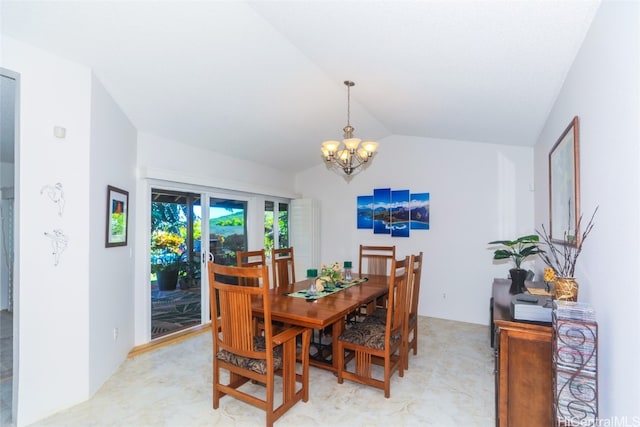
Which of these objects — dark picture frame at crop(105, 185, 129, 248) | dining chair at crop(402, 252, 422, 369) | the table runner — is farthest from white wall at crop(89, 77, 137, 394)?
dining chair at crop(402, 252, 422, 369)

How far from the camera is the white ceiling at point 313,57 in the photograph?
75.5 inches

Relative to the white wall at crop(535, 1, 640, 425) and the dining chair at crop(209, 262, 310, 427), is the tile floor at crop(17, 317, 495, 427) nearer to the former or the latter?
the dining chair at crop(209, 262, 310, 427)

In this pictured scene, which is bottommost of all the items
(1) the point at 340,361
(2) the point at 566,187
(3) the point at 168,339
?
(3) the point at 168,339

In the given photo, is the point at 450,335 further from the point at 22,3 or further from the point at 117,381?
the point at 22,3

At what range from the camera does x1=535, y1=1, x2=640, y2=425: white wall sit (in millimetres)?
1223

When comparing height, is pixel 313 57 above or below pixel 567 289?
above

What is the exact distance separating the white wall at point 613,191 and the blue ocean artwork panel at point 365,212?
12.1 ft

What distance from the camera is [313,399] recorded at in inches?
102

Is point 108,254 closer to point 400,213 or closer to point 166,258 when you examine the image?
point 166,258

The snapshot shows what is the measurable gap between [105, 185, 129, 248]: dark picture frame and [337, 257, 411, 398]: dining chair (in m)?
2.30

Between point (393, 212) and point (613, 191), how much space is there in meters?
3.90

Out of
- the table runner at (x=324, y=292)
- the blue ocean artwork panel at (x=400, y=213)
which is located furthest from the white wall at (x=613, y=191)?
the blue ocean artwork panel at (x=400, y=213)

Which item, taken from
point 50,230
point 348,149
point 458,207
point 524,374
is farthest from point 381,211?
point 50,230

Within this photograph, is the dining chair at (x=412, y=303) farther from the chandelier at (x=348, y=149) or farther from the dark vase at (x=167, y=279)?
the dark vase at (x=167, y=279)
